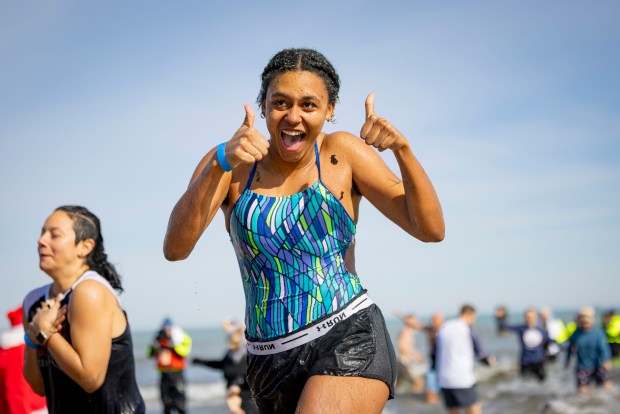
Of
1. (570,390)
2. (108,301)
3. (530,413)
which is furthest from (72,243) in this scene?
(570,390)

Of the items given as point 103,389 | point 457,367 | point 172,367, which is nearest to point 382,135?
point 103,389

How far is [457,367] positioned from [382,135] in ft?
28.5

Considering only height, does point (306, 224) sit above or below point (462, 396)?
above

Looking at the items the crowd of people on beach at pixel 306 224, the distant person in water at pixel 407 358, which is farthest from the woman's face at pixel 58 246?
the distant person in water at pixel 407 358

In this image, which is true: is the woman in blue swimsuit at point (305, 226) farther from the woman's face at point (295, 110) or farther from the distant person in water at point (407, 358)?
the distant person in water at point (407, 358)

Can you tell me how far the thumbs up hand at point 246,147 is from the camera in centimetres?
301

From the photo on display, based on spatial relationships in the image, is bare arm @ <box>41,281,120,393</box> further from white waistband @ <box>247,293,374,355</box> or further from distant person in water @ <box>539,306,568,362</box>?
distant person in water @ <box>539,306,568,362</box>

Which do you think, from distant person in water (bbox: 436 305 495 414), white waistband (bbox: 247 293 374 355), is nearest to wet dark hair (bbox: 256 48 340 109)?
white waistband (bbox: 247 293 374 355)

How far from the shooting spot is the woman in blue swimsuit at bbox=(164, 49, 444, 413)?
125 inches

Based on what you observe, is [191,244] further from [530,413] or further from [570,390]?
[570,390]

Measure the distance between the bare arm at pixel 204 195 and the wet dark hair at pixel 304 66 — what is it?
236 mm

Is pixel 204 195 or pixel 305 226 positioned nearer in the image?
pixel 204 195

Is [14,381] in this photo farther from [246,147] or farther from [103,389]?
[246,147]

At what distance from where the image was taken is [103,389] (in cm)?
413
